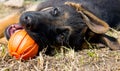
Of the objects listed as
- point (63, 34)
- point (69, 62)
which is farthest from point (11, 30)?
point (69, 62)

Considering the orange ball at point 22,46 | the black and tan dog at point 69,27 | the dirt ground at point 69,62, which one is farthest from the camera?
the black and tan dog at point 69,27

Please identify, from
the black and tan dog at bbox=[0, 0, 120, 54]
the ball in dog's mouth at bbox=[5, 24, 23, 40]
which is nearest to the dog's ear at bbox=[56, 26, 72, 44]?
the black and tan dog at bbox=[0, 0, 120, 54]

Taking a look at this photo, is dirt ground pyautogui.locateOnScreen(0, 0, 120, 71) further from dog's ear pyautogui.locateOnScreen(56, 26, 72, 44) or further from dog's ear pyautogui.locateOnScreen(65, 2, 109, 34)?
dog's ear pyautogui.locateOnScreen(65, 2, 109, 34)

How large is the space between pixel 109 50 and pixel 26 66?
1240 mm

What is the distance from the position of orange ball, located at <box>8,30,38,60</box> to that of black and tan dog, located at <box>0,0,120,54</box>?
0.08 metres

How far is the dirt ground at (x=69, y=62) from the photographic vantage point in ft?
15.1

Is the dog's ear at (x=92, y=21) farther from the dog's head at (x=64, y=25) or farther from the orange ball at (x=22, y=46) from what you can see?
the orange ball at (x=22, y=46)

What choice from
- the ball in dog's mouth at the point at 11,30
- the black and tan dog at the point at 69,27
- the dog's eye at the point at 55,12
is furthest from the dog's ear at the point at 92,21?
the ball in dog's mouth at the point at 11,30

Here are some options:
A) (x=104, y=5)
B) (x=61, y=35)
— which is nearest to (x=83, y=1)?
(x=104, y=5)

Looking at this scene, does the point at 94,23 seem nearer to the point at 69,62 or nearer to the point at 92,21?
the point at 92,21

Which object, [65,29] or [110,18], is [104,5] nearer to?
[110,18]

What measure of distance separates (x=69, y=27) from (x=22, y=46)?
0.76 metres

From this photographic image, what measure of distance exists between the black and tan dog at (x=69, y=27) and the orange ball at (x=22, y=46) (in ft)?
0.28

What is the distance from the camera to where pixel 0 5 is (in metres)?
8.74
